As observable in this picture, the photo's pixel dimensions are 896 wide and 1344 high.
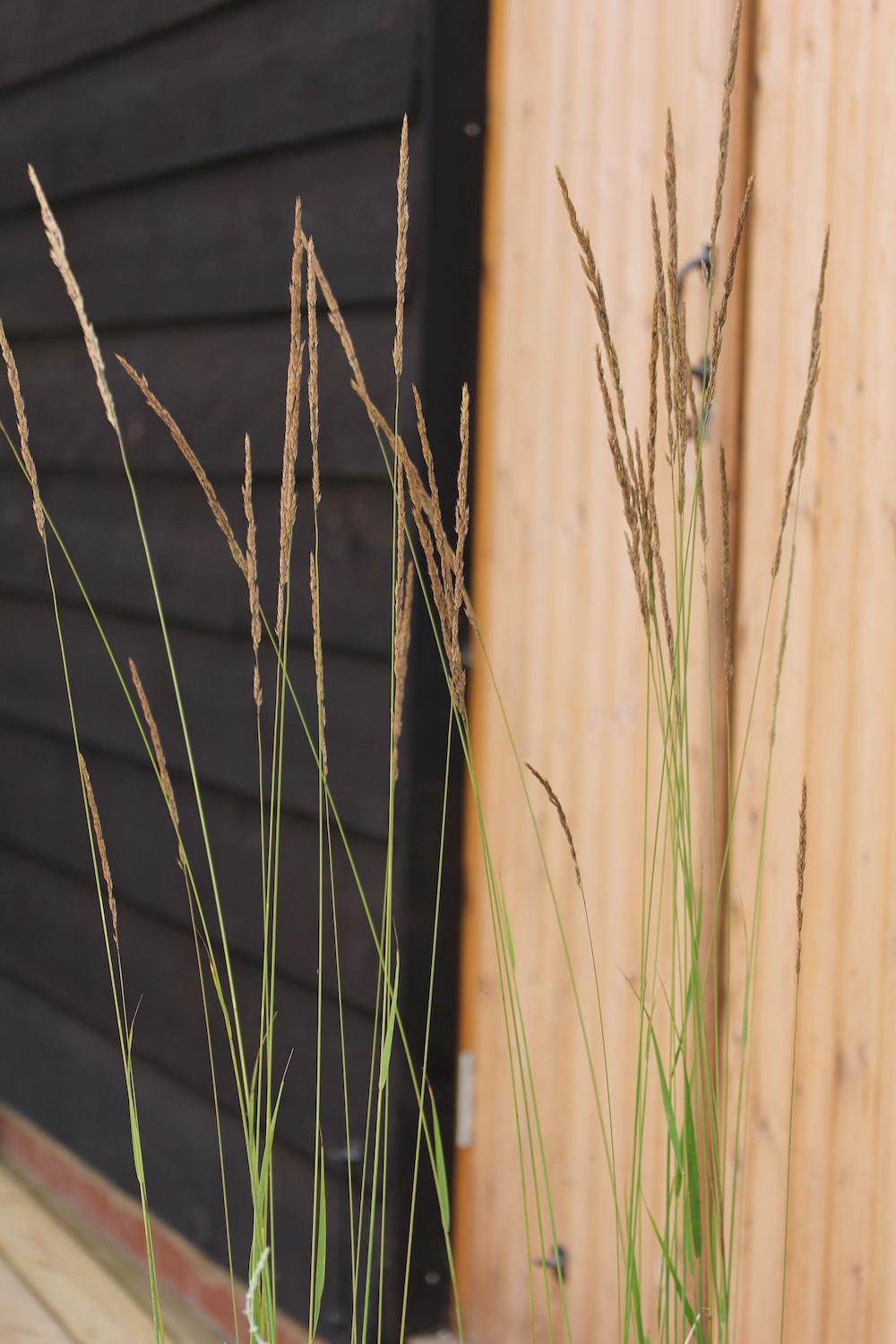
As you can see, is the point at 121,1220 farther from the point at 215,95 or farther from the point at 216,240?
the point at 215,95

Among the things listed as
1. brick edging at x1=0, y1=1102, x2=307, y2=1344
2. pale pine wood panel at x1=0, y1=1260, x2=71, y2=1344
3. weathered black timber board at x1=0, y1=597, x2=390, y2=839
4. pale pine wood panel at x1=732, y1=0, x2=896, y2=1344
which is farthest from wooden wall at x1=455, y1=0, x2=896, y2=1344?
pale pine wood panel at x1=0, y1=1260, x2=71, y2=1344

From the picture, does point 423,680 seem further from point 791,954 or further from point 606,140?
point 606,140

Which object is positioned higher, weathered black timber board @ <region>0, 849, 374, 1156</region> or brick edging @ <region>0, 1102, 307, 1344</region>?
weathered black timber board @ <region>0, 849, 374, 1156</region>

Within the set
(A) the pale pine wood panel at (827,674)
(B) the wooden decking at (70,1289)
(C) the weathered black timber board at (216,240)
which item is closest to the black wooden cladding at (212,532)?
(C) the weathered black timber board at (216,240)

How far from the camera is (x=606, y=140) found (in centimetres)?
153

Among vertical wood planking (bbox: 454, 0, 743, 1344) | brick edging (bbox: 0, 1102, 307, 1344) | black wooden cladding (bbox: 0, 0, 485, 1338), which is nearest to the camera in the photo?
vertical wood planking (bbox: 454, 0, 743, 1344)

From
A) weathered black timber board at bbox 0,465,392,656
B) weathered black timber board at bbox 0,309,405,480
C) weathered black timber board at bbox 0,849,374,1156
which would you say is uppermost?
weathered black timber board at bbox 0,309,405,480

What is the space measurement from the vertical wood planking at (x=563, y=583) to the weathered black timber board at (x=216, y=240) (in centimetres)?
17

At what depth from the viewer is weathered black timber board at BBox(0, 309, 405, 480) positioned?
1.71m

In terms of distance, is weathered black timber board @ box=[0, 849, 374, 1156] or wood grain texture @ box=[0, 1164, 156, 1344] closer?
weathered black timber board @ box=[0, 849, 374, 1156]

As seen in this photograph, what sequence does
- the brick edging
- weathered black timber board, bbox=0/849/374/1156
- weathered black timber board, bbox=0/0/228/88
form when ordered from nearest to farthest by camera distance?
weathered black timber board, bbox=0/849/374/1156 < the brick edging < weathered black timber board, bbox=0/0/228/88

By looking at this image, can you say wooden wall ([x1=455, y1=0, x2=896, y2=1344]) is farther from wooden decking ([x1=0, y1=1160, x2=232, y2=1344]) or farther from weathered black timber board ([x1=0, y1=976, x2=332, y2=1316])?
wooden decking ([x1=0, y1=1160, x2=232, y2=1344])

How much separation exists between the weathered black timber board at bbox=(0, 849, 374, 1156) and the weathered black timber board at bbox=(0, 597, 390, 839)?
0.29 metres

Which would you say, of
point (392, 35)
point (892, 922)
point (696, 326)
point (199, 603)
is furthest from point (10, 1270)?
point (392, 35)
